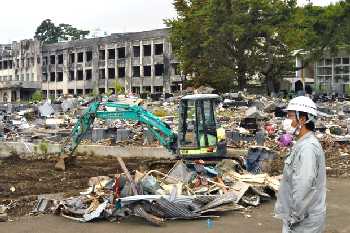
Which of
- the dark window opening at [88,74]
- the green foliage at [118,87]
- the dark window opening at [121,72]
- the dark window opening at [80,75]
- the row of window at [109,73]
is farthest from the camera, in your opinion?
the dark window opening at [80,75]

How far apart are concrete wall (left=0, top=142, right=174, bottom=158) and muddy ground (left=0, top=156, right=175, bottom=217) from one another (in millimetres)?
651

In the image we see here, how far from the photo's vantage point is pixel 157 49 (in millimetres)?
64000

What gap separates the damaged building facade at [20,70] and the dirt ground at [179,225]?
66.0 meters

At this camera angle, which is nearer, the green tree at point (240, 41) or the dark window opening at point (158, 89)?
the green tree at point (240, 41)

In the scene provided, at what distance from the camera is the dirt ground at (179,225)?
9.43m

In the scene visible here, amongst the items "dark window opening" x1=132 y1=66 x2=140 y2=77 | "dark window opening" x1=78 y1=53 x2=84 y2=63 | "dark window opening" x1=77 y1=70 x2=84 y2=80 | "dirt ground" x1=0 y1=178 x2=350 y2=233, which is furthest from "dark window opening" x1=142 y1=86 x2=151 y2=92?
"dirt ground" x1=0 y1=178 x2=350 y2=233

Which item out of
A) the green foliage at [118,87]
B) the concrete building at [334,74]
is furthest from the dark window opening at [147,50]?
the concrete building at [334,74]

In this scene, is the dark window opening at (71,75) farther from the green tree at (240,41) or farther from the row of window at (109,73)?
the green tree at (240,41)

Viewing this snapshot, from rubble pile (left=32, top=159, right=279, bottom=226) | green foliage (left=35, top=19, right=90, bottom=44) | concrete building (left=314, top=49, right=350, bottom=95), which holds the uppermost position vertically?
green foliage (left=35, top=19, right=90, bottom=44)

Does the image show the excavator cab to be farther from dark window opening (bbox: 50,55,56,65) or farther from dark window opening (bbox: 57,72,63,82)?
dark window opening (bbox: 50,55,56,65)

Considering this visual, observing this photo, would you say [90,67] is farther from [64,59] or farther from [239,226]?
[239,226]

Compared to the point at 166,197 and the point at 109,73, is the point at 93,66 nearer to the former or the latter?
the point at 109,73

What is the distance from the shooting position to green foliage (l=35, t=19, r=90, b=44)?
102 meters

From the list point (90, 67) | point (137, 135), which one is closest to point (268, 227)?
point (137, 135)
